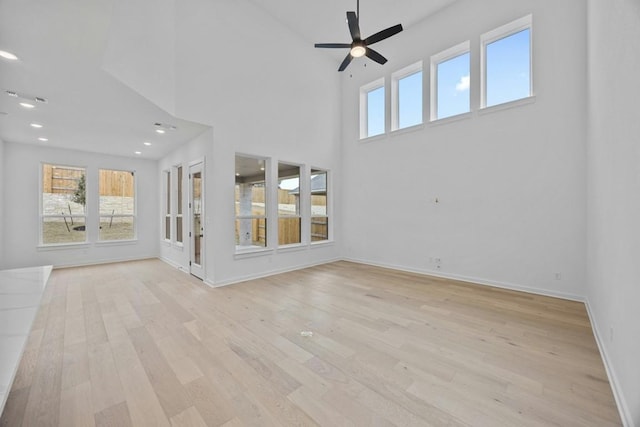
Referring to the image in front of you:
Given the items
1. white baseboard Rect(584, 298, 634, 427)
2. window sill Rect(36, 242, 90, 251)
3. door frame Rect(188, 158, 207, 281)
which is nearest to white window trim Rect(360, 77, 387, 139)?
door frame Rect(188, 158, 207, 281)

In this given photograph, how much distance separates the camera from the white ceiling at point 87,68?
2.07 m

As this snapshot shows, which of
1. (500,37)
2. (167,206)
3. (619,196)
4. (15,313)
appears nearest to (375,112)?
(500,37)

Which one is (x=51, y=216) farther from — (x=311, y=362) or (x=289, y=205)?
(x=311, y=362)

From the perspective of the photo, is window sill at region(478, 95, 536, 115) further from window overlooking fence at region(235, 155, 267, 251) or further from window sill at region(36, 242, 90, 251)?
window sill at region(36, 242, 90, 251)

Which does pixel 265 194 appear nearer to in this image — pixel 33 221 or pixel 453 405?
pixel 453 405

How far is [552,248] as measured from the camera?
3.75 meters

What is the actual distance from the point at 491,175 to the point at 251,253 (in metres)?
4.49

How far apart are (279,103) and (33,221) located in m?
5.83

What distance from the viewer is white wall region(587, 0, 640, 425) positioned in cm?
145

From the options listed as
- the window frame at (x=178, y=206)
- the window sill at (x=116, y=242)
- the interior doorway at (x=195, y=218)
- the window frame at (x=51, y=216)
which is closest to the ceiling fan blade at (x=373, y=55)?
the interior doorway at (x=195, y=218)

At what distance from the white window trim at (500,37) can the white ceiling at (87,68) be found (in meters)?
1.16

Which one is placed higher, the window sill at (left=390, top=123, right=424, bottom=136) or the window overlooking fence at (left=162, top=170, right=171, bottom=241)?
the window sill at (left=390, top=123, right=424, bottom=136)

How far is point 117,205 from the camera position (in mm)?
6469

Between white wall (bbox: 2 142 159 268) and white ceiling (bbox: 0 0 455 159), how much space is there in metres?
0.29
